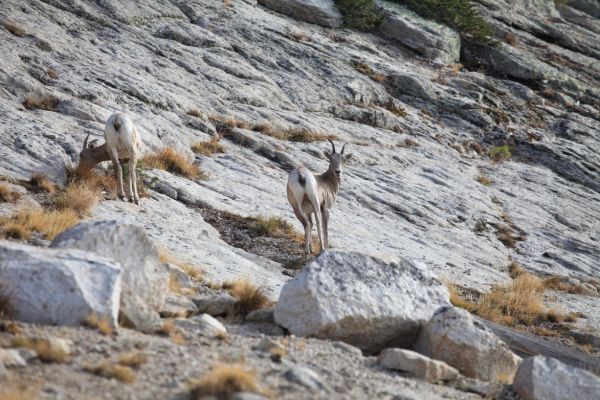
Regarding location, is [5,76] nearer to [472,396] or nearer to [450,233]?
[450,233]

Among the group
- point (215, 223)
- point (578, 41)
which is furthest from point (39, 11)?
point (578, 41)

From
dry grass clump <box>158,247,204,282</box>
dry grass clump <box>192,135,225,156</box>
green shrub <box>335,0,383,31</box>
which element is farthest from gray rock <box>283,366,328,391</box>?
green shrub <box>335,0,383,31</box>

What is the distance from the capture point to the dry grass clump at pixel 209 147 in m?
19.5

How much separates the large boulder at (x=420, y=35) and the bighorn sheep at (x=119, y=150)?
26.6 m

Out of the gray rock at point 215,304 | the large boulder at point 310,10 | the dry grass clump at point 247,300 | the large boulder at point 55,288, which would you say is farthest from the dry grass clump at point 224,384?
the large boulder at point 310,10

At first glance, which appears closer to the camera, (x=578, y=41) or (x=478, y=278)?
(x=478, y=278)

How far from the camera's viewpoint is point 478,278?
54.6 ft

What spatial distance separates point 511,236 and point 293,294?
15.2 meters

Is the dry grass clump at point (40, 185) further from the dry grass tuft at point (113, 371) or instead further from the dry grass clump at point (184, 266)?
the dry grass tuft at point (113, 371)

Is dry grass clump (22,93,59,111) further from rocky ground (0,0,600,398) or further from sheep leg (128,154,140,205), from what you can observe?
sheep leg (128,154,140,205)

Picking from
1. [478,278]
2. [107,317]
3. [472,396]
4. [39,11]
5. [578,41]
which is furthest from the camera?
[578,41]

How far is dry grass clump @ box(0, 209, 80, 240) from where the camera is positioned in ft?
33.5

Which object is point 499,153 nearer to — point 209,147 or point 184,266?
point 209,147

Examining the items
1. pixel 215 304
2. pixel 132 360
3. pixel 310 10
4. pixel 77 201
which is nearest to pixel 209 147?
pixel 77 201
